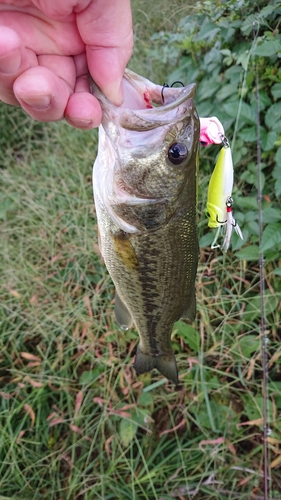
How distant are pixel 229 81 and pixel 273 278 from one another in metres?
1.36

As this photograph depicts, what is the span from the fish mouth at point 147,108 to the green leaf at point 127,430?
1.89 metres

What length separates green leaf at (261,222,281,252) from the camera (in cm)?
220

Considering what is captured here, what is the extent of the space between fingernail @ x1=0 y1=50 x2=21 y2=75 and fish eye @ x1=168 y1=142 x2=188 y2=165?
0.53 m

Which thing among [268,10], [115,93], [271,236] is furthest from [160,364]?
[268,10]

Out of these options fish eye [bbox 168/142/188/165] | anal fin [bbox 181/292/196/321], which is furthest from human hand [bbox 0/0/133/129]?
anal fin [bbox 181/292/196/321]

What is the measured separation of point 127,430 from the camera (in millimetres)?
2416

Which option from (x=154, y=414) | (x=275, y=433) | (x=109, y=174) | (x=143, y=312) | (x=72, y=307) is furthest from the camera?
(x=72, y=307)

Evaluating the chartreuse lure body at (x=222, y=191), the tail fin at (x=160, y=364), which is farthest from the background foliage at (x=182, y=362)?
the chartreuse lure body at (x=222, y=191)

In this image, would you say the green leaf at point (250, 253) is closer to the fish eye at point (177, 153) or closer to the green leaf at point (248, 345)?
the green leaf at point (248, 345)

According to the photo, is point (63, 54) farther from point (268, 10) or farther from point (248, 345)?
point (248, 345)

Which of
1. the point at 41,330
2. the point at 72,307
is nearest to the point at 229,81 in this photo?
the point at 72,307

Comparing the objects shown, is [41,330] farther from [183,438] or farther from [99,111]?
[99,111]

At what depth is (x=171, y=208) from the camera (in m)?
1.37

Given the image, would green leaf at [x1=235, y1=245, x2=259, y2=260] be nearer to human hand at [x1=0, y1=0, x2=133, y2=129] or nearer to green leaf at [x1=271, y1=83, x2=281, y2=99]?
green leaf at [x1=271, y1=83, x2=281, y2=99]
